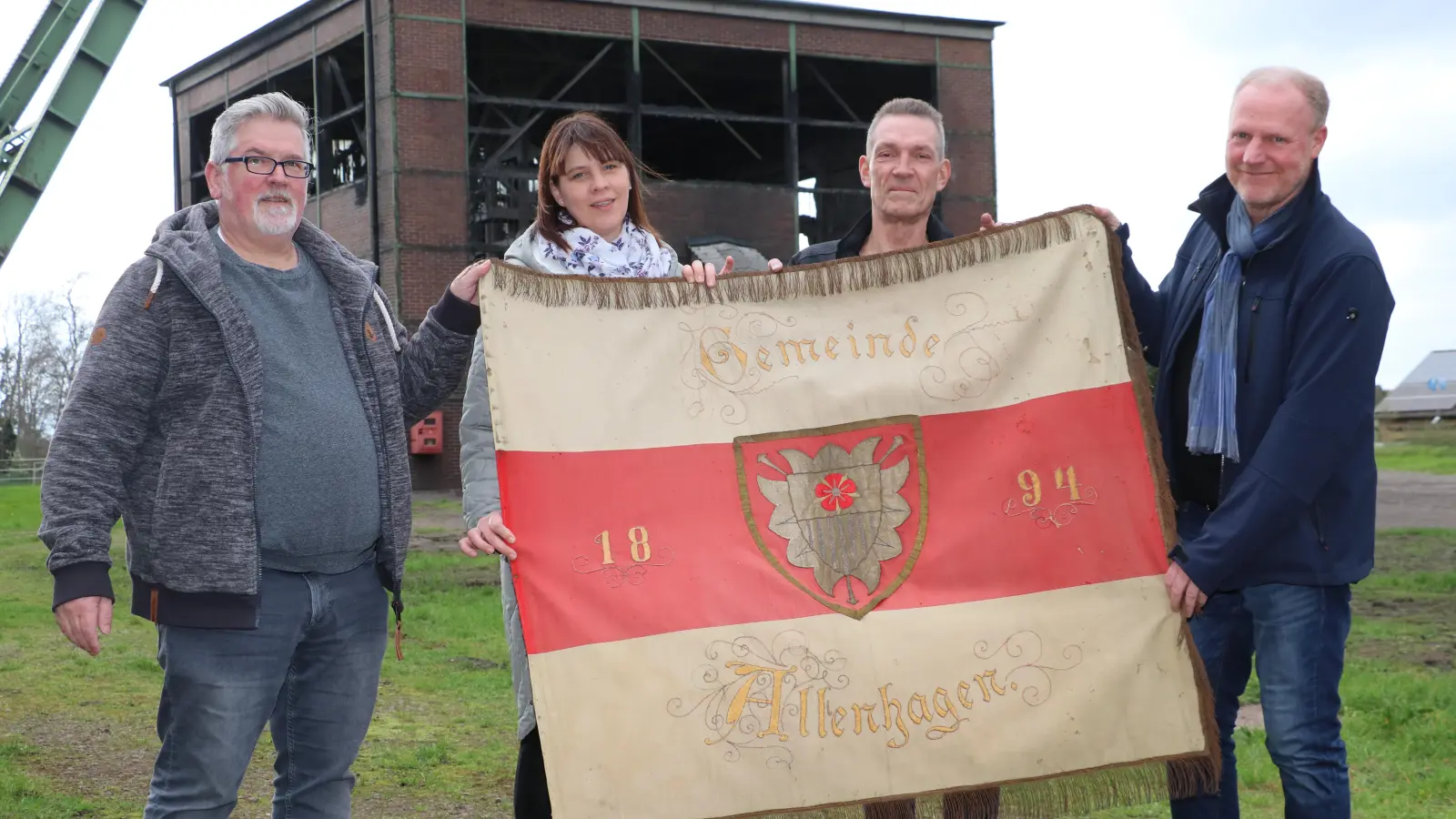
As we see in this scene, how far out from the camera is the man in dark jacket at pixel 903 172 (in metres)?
3.56

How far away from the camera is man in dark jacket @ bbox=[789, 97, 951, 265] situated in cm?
356

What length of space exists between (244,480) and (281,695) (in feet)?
1.92

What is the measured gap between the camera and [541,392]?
3.26 metres

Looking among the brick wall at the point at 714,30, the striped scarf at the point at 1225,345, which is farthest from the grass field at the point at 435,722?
the brick wall at the point at 714,30

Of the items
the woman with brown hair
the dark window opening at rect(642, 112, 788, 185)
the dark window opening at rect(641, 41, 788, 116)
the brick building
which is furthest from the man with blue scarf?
the dark window opening at rect(642, 112, 788, 185)

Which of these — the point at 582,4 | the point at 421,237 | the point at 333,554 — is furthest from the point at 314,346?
the point at 582,4

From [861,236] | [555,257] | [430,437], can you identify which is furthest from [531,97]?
[555,257]

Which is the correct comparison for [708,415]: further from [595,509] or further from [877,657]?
[877,657]

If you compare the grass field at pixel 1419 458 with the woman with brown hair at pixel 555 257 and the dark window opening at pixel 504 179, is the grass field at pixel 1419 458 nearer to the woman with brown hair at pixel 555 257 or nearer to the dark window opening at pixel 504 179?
the dark window opening at pixel 504 179

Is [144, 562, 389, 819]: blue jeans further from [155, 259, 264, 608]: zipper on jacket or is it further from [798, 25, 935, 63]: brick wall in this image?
[798, 25, 935, 63]: brick wall

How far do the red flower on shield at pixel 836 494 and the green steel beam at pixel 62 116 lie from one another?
12224 millimetres

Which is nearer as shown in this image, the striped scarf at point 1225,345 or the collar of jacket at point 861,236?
the striped scarf at point 1225,345

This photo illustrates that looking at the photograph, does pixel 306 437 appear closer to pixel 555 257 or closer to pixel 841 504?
pixel 555 257

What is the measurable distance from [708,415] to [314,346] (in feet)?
3.18
